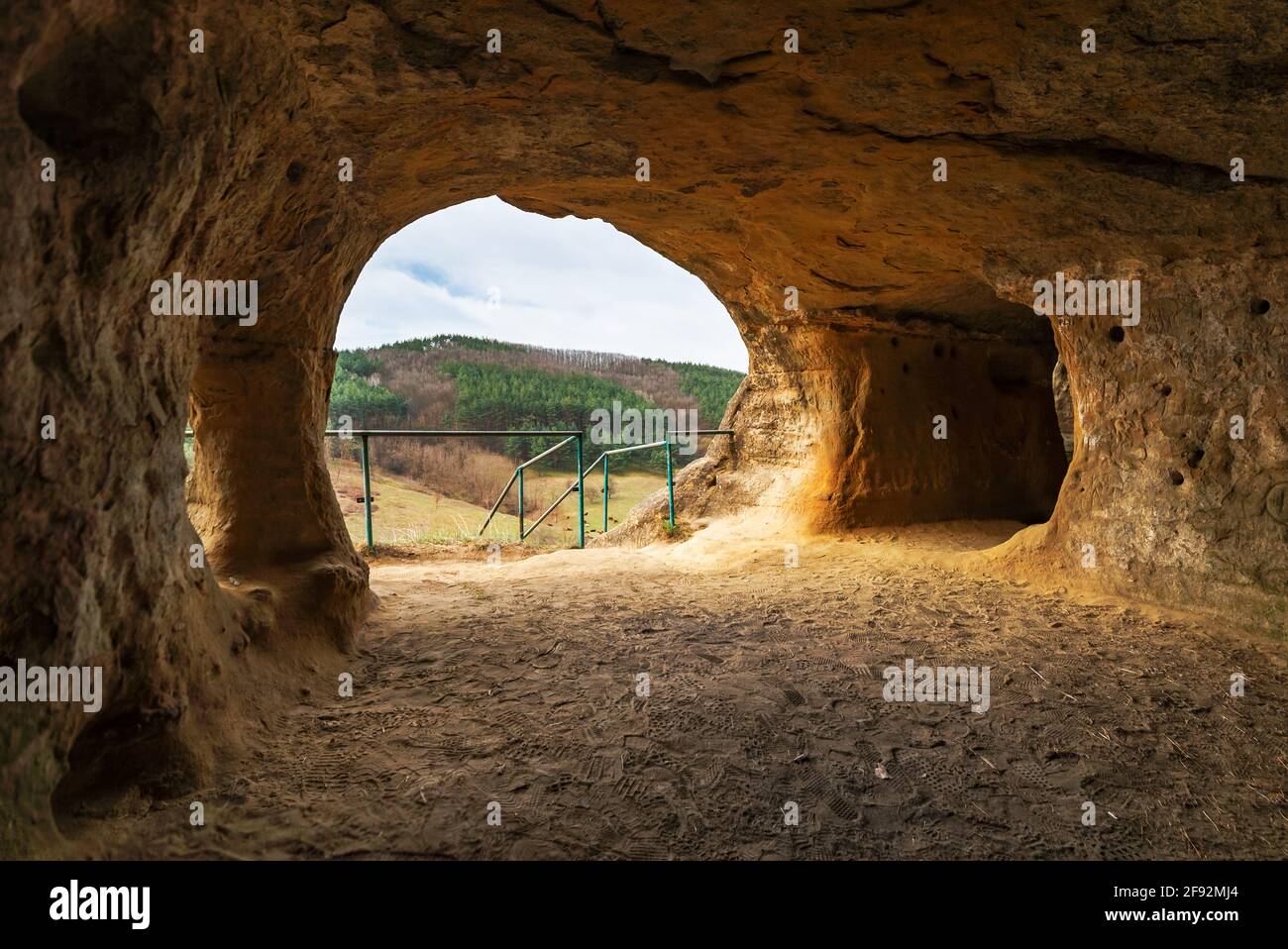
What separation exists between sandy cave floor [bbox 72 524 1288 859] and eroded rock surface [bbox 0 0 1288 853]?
0.39 m

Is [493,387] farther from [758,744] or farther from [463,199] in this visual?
[758,744]

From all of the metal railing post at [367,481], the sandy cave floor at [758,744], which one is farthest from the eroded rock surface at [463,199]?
the metal railing post at [367,481]

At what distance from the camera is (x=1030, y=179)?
4.29 meters

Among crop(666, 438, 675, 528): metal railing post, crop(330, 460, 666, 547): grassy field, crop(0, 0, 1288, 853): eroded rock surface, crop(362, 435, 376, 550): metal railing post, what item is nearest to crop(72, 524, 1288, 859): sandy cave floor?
crop(0, 0, 1288, 853): eroded rock surface

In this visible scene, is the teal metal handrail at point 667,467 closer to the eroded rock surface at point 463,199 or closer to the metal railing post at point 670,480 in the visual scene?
the metal railing post at point 670,480

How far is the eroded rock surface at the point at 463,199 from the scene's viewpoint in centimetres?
200

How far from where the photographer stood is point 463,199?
4.83 m

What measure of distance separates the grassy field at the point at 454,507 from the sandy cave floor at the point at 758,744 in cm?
514

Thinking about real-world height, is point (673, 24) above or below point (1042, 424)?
above

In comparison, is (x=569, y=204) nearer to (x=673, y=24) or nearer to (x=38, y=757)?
(x=673, y=24)

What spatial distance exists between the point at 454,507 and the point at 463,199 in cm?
1389

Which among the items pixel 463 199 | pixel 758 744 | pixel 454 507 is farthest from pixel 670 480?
pixel 454 507
